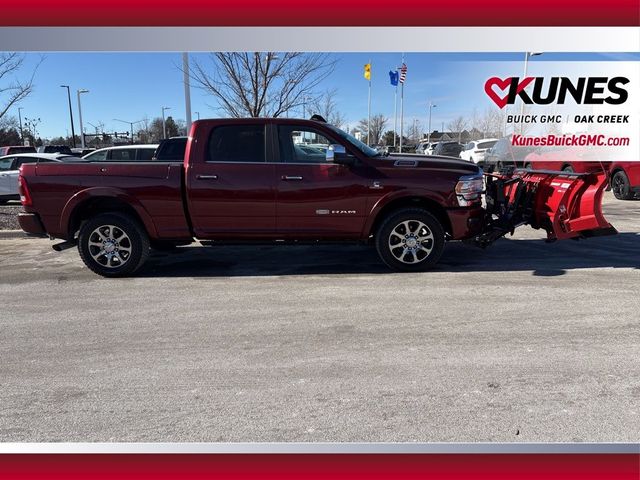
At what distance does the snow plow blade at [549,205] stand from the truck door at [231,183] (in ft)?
9.93

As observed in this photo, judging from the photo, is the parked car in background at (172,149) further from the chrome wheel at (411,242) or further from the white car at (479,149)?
the white car at (479,149)

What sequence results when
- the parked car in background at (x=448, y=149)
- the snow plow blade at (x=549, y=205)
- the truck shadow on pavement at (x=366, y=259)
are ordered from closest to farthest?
the snow plow blade at (x=549, y=205) < the truck shadow on pavement at (x=366, y=259) < the parked car in background at (x=448, y=149)

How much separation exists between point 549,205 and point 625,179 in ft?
28.3

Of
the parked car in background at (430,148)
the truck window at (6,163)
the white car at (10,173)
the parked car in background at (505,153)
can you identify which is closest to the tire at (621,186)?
the parked car in background at (505,153)

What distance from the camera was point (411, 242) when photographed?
6.23 m

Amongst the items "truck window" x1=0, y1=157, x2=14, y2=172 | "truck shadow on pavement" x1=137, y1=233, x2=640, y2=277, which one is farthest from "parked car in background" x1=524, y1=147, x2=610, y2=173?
"truck window" x1=0, y1=157, x2=14, y2=172

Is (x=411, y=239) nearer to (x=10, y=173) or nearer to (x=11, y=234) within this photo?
(x=11, y=234)

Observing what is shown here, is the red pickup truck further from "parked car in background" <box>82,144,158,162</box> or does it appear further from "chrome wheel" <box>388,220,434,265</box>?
"parked car in background" <box>82,144,158,162</box>

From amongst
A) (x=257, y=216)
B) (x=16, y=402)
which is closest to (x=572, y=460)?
(x=16, y=402)

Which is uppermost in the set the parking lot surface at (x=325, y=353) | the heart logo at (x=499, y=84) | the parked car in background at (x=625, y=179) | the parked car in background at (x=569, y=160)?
the heart logo at (x=499, y=84)

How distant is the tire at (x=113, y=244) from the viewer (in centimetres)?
626

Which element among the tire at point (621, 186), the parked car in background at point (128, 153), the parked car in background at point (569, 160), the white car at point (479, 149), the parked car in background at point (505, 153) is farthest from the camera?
the white car at point (479, 149)

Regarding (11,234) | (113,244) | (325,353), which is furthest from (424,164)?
(11,234)

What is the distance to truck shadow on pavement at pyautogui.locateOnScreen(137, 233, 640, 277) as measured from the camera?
257 inches
